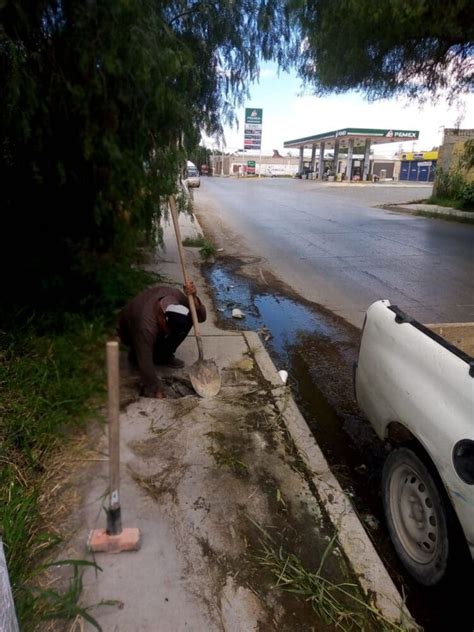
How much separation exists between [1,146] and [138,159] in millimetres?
1102

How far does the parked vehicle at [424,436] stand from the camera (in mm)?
1934

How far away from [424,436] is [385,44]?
1282 centimetres

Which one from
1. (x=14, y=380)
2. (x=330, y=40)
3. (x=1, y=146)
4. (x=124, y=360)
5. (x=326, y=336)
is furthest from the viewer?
(x=330, y=40)

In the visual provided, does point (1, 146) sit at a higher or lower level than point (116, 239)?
higher

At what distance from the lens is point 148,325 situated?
3.64 metres

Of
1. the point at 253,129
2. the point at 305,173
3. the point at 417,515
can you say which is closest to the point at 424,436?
the point at 417,515

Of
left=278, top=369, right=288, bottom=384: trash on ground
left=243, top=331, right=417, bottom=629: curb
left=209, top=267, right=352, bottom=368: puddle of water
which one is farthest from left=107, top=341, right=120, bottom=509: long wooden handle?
left=209, top=267, right=352, bottom=368: puddle of water

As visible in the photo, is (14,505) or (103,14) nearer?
(14,505)

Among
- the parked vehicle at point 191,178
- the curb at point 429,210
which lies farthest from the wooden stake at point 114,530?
the curb at point 429,210

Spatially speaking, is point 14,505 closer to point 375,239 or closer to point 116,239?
point 116,239

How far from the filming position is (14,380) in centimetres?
346

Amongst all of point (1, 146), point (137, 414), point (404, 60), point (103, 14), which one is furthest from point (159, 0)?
point (404, 60)

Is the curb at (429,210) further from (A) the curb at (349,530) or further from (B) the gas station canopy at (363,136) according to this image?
(B) the gas station canopy at (363,136)

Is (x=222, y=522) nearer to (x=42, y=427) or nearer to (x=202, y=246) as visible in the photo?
(x=42, y=427)
